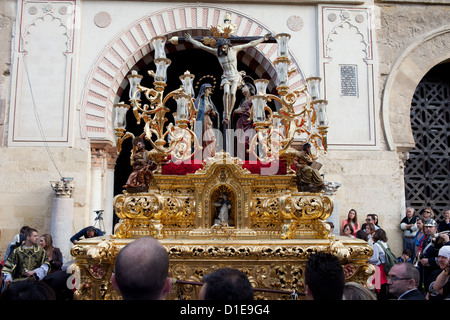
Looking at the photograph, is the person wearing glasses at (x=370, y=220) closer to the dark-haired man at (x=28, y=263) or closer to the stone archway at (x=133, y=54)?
the stone archway at (x=133, y=54)

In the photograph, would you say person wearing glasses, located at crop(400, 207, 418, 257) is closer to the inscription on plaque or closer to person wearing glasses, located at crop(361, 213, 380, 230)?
person wearing glasses, located at crop(361, 213, 380, 230)

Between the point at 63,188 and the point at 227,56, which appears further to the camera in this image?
the point at 63,188

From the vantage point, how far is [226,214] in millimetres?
3502

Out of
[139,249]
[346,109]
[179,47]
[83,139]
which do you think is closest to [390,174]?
[346,109]

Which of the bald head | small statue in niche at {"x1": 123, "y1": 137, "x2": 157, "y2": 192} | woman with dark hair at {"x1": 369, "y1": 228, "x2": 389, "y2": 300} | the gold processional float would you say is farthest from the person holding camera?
the bald head

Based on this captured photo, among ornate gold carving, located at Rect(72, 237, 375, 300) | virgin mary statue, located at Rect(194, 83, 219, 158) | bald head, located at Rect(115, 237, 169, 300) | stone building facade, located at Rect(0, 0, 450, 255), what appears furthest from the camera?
stone building facade, located at Rect(0, 0, 450, 255)

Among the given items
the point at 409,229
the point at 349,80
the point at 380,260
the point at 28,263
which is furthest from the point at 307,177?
the point at 349,80

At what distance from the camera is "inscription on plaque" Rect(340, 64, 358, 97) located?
7.76 m

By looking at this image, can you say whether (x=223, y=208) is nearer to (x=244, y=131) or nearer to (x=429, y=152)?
(x=244, y=131)

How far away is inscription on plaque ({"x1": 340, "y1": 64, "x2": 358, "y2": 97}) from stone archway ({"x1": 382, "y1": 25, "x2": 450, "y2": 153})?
1.98ft

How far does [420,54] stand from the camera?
813cm

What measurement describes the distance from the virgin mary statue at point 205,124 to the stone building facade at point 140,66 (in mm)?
3295

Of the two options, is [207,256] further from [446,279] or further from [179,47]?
[179,47]

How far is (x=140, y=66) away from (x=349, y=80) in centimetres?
404
